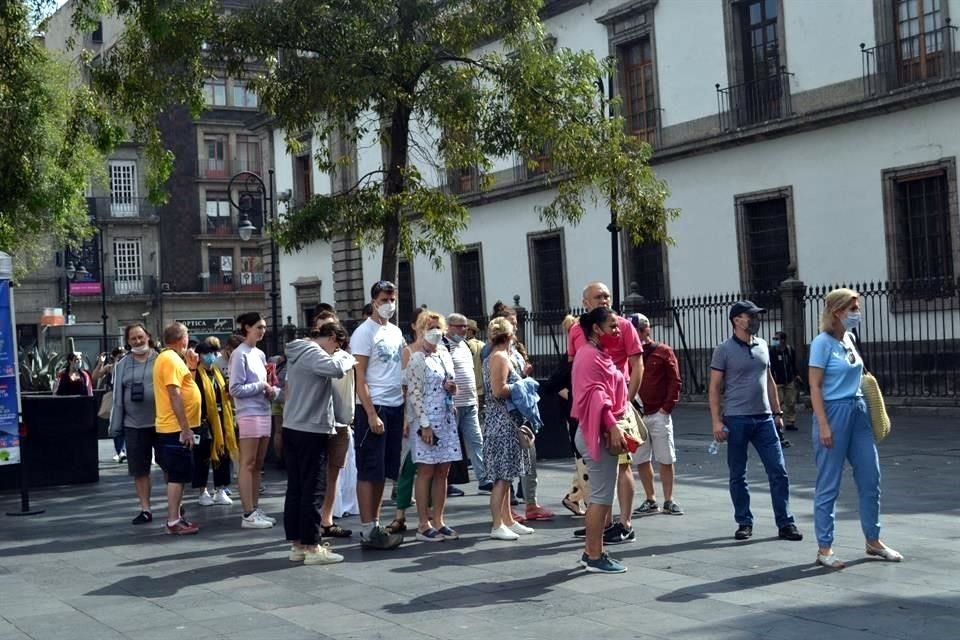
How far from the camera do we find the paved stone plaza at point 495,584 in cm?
671

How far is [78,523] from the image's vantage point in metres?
11.8

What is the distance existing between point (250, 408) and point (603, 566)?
12.7ft

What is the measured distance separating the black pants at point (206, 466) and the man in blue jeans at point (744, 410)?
5.17 metres

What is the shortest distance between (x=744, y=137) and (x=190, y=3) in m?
13.6

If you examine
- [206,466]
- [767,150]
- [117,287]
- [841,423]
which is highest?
[767,150]

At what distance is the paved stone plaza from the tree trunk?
18.8 feet

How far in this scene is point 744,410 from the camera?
9.31m

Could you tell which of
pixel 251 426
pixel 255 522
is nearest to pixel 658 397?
pixel 251 426

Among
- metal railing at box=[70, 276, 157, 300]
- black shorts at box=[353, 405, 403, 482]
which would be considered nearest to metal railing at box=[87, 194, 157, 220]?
metal railing at box=[70, 276, 157, 300]

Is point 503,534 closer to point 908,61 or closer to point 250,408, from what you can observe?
point 250,408

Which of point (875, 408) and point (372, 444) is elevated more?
point (875, 408)

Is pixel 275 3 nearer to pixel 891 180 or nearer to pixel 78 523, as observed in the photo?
pixel 78 523

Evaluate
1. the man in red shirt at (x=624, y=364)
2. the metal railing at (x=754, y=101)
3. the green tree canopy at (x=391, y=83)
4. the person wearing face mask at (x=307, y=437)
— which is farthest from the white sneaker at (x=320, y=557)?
the metal railing at (x=754, y=101)

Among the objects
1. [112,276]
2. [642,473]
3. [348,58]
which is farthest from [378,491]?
[112,276]
